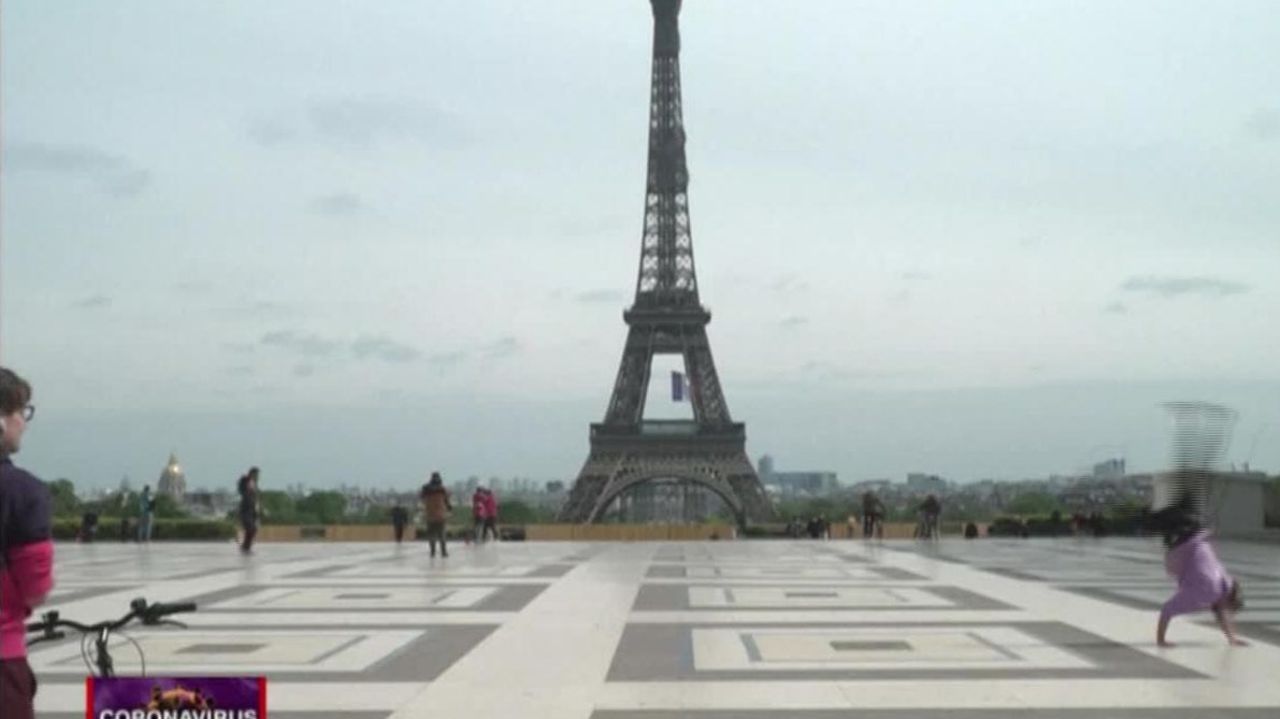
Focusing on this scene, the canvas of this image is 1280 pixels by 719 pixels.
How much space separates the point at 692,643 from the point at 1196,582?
3.69m

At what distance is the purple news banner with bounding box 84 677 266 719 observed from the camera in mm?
3830

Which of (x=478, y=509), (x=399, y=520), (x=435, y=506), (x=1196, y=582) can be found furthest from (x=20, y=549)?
(x=399, y=520)

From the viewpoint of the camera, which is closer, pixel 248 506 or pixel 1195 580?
pixel 1195 580

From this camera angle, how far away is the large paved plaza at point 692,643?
873 cm

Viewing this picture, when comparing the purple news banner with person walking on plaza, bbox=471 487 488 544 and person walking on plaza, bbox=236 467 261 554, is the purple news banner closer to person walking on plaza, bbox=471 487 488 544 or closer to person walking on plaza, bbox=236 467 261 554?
person walking on plaza, bbox=236 467 261 554

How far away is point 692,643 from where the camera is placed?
11.5 meters

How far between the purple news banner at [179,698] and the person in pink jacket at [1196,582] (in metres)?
8.81

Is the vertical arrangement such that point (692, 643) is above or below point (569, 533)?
below

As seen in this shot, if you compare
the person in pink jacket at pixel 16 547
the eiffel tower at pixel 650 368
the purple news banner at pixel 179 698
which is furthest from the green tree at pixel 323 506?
the purple news banner at pixel 179 698

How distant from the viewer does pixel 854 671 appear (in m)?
9.88

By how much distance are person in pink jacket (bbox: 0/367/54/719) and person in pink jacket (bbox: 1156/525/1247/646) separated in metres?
8.89

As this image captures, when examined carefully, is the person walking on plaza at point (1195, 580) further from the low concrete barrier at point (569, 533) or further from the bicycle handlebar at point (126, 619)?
the low concrete barrier at point (569, 533)

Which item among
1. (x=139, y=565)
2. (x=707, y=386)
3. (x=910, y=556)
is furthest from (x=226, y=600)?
(x=707, y=386)

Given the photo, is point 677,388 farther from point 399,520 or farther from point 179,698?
point 179,698
